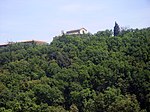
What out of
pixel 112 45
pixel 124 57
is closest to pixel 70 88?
pixel 124 57

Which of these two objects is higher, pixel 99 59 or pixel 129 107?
pixel 99 59

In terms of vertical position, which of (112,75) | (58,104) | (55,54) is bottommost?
(58,104)

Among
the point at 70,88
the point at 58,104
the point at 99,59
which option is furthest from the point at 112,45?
the point at 58,104

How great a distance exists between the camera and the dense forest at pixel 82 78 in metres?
22.8

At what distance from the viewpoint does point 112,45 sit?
3034 centimetres

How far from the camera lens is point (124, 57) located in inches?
1048

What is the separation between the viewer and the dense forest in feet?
74.9

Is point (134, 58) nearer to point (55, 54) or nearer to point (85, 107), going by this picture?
point (85, 107)

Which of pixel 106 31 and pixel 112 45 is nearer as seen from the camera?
pixel 112 45

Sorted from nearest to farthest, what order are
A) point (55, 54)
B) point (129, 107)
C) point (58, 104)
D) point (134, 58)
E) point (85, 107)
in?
point (129, 107)
point (85, 107)
point (58, 104)
point (134, 58)
point (55, 54)

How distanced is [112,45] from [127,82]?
6580 millimetres

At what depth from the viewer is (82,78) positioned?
26000 millimetres

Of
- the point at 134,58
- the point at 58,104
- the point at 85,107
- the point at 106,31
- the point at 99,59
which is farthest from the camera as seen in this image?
the point at 106,31

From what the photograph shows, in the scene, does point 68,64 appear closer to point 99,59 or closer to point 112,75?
→ point 99,59
